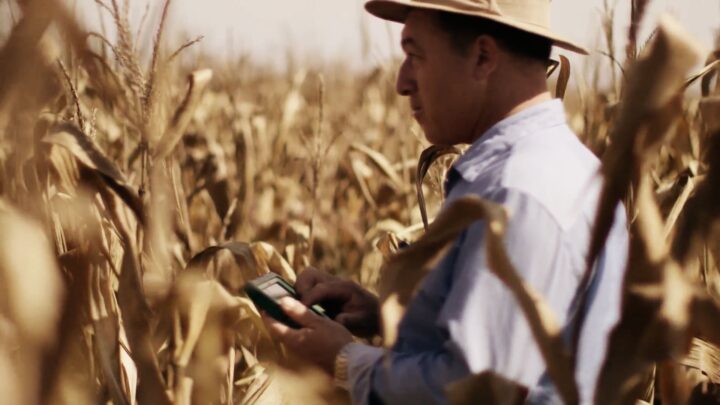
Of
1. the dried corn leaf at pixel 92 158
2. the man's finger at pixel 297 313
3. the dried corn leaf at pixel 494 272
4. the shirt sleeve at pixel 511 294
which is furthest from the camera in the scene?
the man's finger at pixel 297 313

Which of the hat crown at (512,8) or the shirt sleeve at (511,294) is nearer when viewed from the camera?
the shirt sleeve at (511,294)

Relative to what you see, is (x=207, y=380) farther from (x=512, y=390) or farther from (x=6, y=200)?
(x=512, y=390)

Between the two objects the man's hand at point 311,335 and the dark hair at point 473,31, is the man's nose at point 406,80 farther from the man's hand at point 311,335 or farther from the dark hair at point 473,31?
the man's hand at point 311,335

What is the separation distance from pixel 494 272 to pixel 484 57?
23.3 inches

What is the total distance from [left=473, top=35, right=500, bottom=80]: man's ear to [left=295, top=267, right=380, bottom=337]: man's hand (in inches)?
18.4

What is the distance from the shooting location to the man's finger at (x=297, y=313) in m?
1.69

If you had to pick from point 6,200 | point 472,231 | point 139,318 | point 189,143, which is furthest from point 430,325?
point 189,143

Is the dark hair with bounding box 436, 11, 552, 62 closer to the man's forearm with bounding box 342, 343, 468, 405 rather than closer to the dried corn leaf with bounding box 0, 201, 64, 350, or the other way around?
the man's forearm with bounding box 342, 343, 468, 405

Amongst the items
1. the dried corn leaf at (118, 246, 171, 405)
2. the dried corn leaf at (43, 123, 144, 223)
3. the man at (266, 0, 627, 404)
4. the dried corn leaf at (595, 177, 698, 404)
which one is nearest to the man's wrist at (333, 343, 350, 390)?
the man at (266, 0, 627, 404)

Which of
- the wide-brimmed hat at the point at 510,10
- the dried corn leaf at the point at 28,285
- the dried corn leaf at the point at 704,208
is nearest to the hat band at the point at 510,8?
the wide-brimmed hat at the point at 510,10

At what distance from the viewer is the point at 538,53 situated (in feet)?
5.90

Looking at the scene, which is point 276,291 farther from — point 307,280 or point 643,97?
point 643,97

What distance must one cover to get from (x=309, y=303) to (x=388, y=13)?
0.64 meters

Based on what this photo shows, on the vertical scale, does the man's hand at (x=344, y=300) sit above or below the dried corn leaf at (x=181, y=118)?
below
